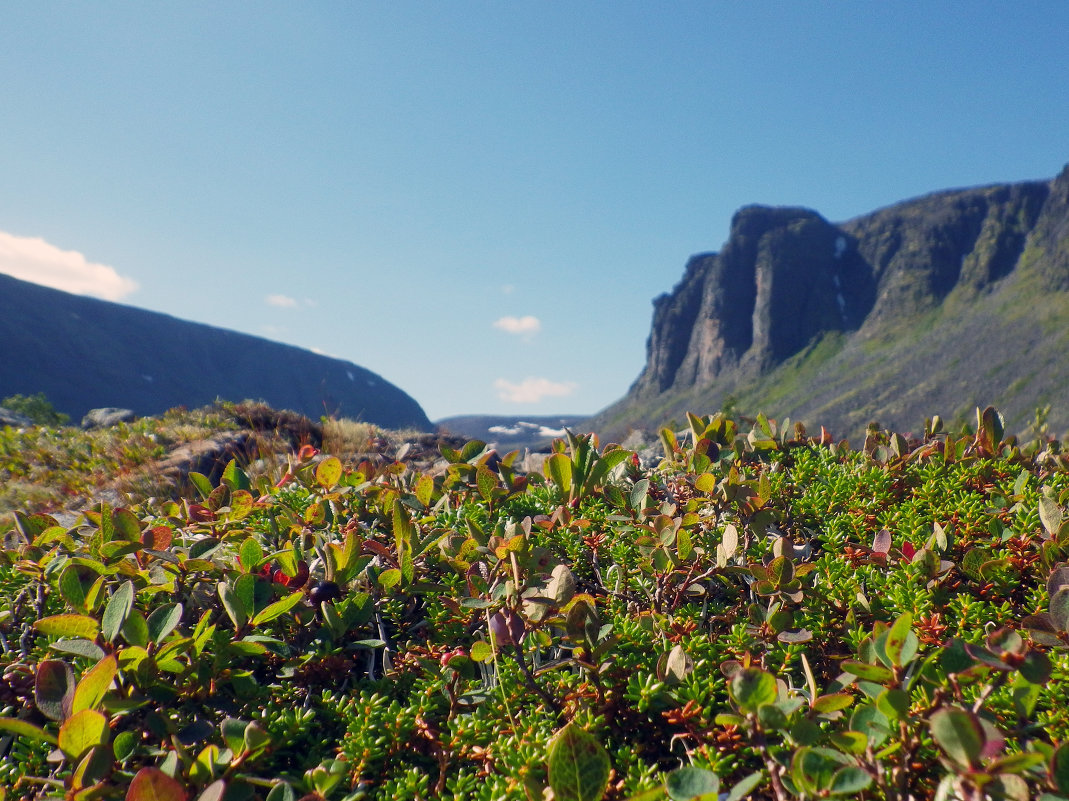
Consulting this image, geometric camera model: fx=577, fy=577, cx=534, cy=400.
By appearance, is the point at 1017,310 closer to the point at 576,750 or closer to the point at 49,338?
the point at 576,750

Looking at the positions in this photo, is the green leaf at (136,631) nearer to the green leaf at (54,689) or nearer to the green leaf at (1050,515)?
the green leaf at (54,689)

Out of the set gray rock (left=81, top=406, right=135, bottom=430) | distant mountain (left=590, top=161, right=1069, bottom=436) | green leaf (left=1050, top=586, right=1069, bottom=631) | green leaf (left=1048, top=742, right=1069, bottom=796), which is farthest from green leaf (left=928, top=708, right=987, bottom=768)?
distant mountain (left=590, top=161, right=1069, bottom=436)

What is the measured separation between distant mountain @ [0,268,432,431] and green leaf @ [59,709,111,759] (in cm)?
8306

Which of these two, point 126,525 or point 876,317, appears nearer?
point 126,525

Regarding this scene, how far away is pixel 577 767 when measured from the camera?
1.12 metres

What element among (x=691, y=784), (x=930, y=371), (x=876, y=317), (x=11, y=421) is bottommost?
(x=11, y=421)

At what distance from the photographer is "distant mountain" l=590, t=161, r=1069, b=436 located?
267 ft

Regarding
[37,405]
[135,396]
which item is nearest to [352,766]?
[37,405]

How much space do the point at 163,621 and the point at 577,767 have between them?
3.79 ft

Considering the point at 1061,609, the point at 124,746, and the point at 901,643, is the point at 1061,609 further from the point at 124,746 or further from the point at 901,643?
the point at 124,746

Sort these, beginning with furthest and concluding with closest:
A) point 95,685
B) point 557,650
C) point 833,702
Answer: point 557,650, point 95,685, point 833,702

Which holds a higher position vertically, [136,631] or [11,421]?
[136,631]

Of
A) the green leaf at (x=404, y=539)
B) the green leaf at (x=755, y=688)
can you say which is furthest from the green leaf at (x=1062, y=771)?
the green leaf at (x=404, y=539)

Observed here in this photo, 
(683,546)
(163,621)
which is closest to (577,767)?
(683,546)
